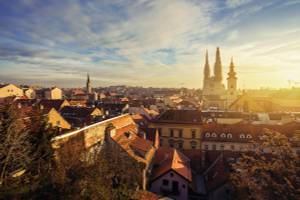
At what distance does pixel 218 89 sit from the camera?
93.2 meters

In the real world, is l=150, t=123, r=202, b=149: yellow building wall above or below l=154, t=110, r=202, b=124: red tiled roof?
below

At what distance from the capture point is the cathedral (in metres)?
74.9

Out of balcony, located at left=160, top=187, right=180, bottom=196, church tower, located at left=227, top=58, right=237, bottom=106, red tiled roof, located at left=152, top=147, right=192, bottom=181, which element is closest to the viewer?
balcony, located at left=160, top=187, right=180, bottom=196

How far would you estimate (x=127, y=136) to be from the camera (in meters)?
24.4

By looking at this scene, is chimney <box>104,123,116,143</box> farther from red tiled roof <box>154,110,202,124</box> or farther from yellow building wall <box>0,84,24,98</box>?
yellow building wall <box>0,84,24,98</box>

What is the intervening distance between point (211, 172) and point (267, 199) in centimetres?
1402

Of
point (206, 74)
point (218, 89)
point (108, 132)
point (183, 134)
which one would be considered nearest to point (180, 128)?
point (183, 134)

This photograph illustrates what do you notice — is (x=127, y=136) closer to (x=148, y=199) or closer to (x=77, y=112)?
(x=148, y=199)

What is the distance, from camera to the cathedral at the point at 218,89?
74.9 m

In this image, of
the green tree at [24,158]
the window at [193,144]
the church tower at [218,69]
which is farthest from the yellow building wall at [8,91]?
the church tower at [218,69]

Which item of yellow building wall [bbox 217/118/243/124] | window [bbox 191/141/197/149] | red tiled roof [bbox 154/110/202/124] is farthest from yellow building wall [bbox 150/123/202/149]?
yellow building wall [bbox 217/118/243/124]

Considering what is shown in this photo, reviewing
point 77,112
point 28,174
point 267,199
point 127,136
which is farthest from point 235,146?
point 28,174

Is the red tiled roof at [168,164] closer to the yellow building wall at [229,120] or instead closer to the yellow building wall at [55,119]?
the yellow building wall at [55,119]

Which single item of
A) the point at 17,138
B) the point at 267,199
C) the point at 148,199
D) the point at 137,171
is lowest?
the point at 148,199
